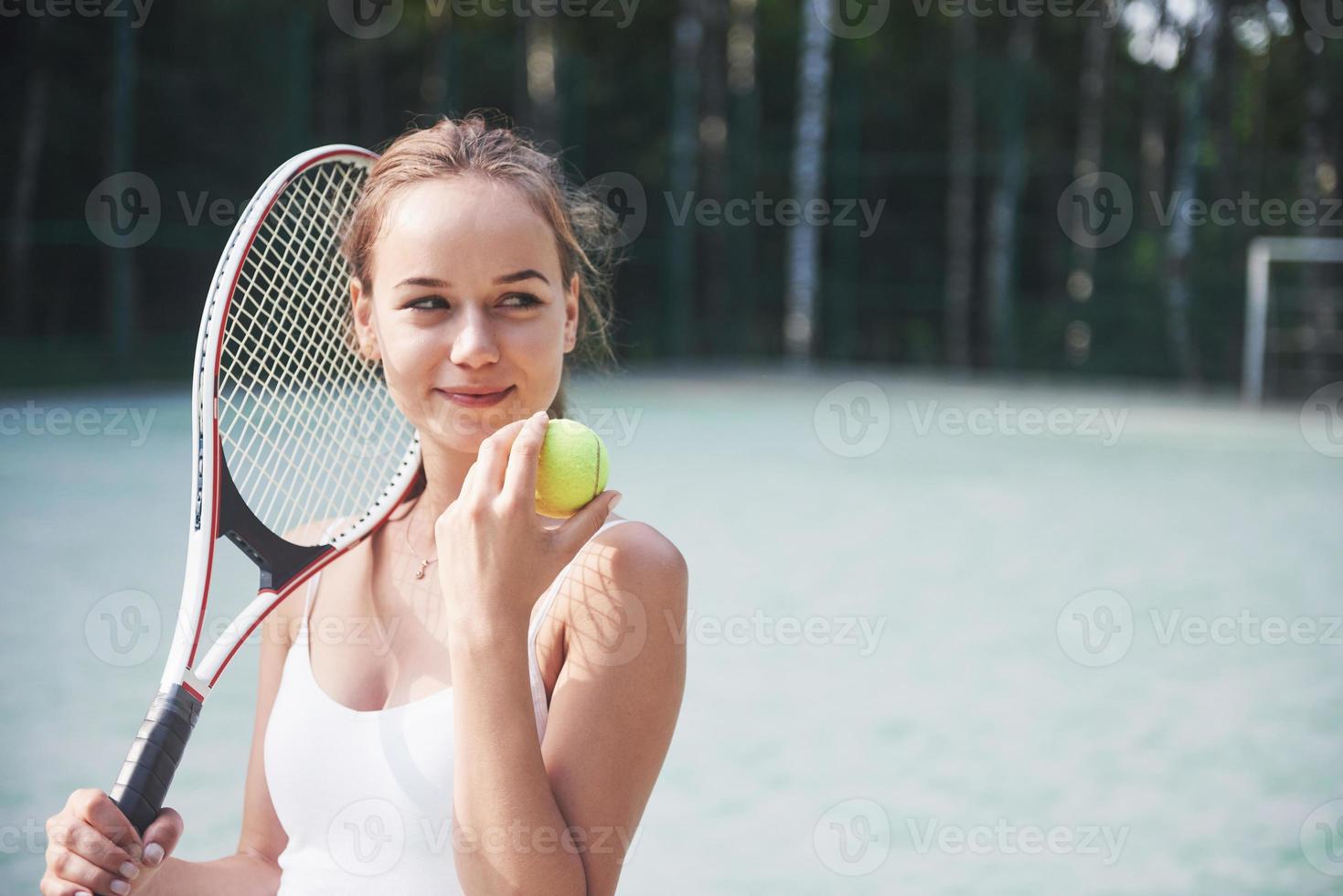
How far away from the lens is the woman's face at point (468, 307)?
1.58 meters

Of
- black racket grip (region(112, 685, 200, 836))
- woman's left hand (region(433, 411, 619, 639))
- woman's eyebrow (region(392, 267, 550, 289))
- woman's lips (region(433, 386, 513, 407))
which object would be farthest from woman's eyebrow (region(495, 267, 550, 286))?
black racket grip (region(112, 685, 200, 836))

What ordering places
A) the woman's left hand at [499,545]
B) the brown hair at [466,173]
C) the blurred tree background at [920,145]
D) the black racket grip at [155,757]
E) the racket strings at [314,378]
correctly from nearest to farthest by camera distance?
the woman's left hand at [499,545] < the black racket grip at [155,757] < the brown hair at [466,173] < the racket strings at [314,378] < the blurred tree background at [920,145]

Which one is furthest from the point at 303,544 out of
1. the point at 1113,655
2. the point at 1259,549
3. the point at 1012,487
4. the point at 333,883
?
the point at 1012,487

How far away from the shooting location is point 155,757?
1.58 metres

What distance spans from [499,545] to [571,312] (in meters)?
0.51

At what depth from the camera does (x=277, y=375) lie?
7.00 ft

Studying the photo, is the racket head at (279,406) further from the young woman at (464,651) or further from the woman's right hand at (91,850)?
the woman's right hand at (91,850)

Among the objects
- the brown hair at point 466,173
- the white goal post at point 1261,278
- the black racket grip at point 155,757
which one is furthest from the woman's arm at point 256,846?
the white goal post at point 1261,278

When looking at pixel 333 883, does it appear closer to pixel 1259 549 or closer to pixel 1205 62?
pixel 1259 549

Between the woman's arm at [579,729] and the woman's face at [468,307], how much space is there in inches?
8.3

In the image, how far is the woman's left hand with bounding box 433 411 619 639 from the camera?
4.53ft

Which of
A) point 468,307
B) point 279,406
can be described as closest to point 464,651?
point 468,307

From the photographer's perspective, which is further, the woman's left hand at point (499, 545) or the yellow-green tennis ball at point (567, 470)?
the yellow-green tennis ball at point (567, 470)

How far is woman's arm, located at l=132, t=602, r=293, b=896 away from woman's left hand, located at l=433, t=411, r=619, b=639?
0.50 metres
